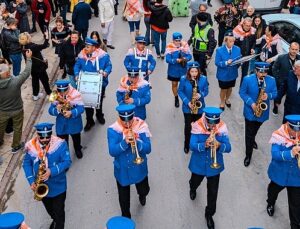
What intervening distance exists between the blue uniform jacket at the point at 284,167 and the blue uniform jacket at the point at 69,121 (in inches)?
127

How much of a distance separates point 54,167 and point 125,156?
2.99 feet

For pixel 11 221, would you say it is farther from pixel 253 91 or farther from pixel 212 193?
pixel 253 91

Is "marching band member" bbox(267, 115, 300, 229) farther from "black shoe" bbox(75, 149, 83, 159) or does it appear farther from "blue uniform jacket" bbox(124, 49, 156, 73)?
"blue uniform jacket" bbox(124, 49, 156, 73)

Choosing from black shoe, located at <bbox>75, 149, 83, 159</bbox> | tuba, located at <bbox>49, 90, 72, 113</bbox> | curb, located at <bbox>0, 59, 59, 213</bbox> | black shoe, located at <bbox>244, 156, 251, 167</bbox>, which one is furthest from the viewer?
black shoe, located at <bbox>75, 149, 83, 159</bbox>

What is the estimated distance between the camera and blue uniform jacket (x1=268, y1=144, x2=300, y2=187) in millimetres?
5828

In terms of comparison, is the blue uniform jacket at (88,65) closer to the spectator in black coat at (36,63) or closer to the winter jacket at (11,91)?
the winter jacket at (11,91)

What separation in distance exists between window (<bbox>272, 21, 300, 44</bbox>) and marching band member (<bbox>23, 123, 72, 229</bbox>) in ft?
22.2

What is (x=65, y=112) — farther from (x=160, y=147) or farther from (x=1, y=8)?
(x=1, y=8)

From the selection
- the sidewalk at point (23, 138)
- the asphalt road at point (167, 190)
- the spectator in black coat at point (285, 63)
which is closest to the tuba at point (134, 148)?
the asphalt road at point (167, 190)

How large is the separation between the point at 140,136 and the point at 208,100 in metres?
4.74

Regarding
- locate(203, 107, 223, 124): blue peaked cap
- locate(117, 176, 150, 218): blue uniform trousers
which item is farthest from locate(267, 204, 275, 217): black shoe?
locate(117, 176, 150, 218): blue uniform trousers

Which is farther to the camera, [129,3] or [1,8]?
[129,3]

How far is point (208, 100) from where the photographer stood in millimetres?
10344

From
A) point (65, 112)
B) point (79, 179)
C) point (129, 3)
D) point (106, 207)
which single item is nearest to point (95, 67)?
point (65, 112)
